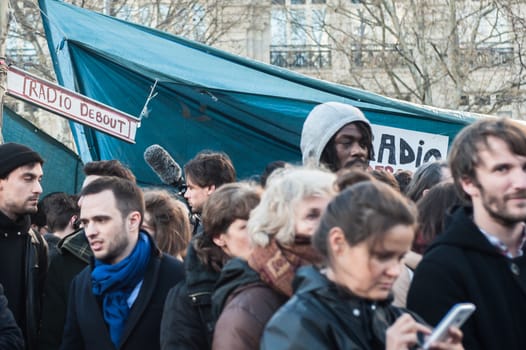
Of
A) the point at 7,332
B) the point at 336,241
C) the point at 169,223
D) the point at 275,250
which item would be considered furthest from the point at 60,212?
the point at 336,241

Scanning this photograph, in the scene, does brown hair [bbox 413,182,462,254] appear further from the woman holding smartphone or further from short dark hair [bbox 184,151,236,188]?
short dark hair [bbox 184,151,236,188]

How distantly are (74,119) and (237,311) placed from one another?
16.9 ft

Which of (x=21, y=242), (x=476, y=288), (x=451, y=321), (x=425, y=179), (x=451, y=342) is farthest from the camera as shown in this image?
(x=21, y=242)

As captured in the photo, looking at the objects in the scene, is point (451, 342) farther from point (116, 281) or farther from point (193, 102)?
point (193, 102)

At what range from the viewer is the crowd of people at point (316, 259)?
388 cm

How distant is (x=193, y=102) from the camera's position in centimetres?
1030

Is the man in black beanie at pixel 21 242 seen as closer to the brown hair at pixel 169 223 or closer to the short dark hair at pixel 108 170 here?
the short dark hair at pixel 108 170

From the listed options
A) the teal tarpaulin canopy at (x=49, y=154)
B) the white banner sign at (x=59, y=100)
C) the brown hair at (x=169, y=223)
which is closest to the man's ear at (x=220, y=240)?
the brown hair at (x=169, y=223)

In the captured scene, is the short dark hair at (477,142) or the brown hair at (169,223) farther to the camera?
the brown hair at (169,223)

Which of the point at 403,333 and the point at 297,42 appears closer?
the point at 403,333

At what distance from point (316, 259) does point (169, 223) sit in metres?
2.64

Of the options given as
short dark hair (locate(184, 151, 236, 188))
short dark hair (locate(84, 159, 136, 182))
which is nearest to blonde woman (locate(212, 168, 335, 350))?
short dark hair (locate(184, 151, 236, 188))

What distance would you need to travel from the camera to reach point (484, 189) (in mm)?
4547

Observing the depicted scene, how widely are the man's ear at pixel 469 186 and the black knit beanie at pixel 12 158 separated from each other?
12.4 ft
